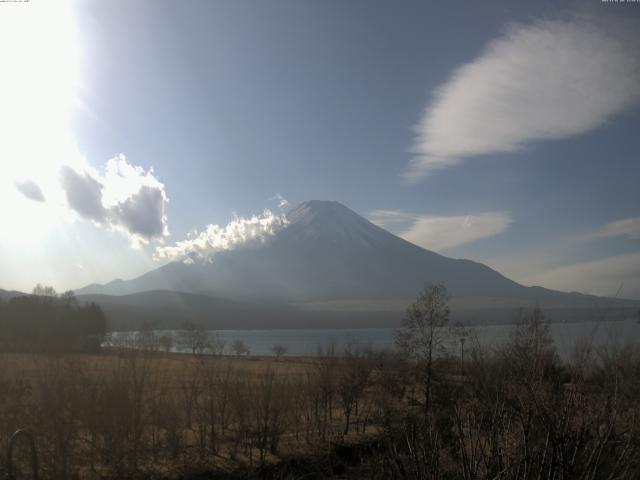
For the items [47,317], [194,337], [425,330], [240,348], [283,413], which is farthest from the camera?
[194,337]

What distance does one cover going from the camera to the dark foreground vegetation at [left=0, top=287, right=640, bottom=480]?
5.29m

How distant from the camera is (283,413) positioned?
20.6 metres

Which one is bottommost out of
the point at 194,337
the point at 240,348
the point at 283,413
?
the point at 240,348

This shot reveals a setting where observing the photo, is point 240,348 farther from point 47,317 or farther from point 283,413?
point 283,413

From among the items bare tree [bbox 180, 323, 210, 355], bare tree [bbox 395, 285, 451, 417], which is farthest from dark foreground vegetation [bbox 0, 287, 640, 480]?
bare tree [bbox 180, 323, 210, 355]

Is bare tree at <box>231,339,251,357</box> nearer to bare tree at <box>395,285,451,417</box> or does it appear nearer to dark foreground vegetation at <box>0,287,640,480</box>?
bare tree at <box>395,285,451,417</box>

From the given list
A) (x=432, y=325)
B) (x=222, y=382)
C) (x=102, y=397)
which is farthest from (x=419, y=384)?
(x=102, y=397)

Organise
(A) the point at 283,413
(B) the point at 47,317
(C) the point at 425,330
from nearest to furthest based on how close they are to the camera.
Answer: (A) the point at 283,413 < (C) the point at 425,330 < (B) the point at 47,317

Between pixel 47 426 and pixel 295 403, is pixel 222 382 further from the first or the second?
pixel 47 426

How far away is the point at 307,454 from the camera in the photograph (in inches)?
781

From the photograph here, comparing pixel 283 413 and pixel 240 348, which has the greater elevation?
pixel 283 413

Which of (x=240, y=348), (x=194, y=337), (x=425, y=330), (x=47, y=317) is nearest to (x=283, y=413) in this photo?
(x=425, y=330)

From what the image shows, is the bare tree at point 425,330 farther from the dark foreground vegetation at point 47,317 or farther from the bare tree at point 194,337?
the bare tree at point 194,337

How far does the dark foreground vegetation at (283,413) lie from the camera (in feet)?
17.4
